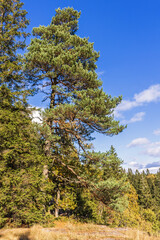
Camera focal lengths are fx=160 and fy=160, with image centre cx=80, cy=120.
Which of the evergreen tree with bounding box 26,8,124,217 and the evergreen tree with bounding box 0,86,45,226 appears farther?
the evergreen tree with bounding box 26,8,124,217

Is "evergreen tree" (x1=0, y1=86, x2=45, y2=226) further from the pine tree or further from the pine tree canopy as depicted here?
the pine tree canopy

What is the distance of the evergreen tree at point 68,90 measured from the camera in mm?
9102

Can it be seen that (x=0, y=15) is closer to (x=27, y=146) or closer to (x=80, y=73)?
(x=80, y=73)

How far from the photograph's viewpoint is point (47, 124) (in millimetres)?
9820

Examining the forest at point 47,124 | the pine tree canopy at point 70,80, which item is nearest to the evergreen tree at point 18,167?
the forest at point 47,124

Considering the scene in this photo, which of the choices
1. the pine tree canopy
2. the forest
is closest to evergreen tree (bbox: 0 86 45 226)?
the forest

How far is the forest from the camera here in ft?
25.7

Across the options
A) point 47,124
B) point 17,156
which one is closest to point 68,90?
point 47,124

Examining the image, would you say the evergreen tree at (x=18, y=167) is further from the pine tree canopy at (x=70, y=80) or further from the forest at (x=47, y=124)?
the pine tree canopy at (x=70, y=80)

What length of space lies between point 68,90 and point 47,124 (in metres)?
3.18

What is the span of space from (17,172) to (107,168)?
4956mm

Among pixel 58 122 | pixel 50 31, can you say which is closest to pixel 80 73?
pixel 58 122

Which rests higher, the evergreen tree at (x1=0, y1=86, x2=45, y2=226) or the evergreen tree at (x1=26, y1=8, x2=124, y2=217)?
the evergreen tree at (x1=26, y1=8, x2=124, y2=217)

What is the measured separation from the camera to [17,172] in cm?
795
